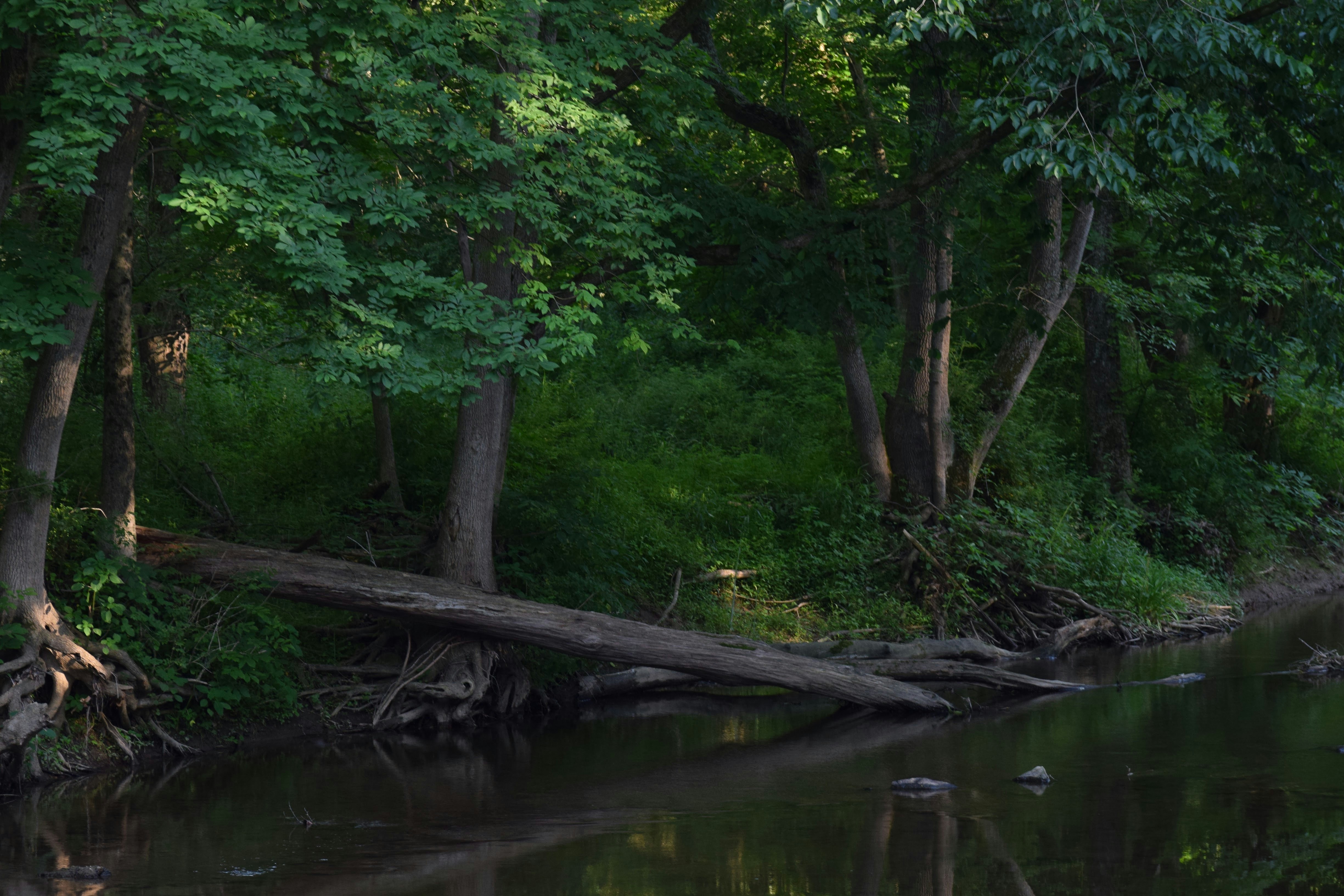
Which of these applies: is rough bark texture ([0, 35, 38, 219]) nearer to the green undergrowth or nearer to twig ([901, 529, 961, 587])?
A: the green undergrowth

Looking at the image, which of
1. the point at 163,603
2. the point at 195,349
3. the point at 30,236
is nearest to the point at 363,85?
the point at 30,236

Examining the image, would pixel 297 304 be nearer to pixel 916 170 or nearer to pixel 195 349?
pixel 916 170

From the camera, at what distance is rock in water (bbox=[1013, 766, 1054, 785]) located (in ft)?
32.6

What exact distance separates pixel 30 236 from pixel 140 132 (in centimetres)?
126

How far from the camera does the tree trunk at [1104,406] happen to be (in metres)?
21.3

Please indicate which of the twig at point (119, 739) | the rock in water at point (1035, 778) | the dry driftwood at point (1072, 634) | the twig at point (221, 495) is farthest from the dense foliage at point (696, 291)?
the rock in water at point (1035, 778)

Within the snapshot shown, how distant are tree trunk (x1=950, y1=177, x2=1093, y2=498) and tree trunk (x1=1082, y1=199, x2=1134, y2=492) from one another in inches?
110

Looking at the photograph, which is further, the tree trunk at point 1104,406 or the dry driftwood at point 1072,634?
the tree trunk at point 1104,406

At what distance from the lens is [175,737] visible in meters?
11.4

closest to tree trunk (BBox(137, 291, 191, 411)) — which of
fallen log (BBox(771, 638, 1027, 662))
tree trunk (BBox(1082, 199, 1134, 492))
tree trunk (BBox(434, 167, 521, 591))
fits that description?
tree trunk (BBox(434, 167, 521, 591))

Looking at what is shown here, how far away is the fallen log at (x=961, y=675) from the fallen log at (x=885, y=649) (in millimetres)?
121

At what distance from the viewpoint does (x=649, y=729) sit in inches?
510

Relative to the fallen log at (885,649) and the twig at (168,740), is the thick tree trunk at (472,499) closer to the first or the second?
the twig at (168,740)

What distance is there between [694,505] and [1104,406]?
783 centimetres
